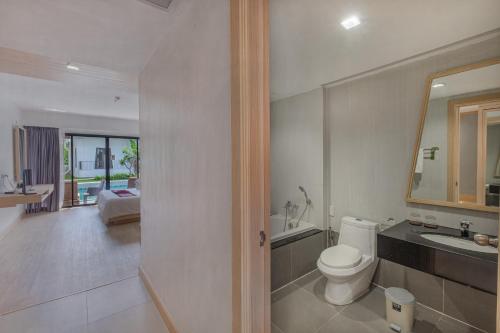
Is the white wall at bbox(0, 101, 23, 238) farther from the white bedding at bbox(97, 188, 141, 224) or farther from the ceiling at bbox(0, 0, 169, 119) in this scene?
the white bedding at bbox(97, 188, 141, 224)

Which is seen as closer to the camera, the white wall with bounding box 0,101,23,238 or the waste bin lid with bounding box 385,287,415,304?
the waste bin lid with bounding box 385,287,415,304

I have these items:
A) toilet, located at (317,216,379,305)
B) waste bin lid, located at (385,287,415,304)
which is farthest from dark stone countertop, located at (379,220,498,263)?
waste bin lid, located at (385,287,415,304)

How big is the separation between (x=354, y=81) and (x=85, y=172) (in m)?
7.34

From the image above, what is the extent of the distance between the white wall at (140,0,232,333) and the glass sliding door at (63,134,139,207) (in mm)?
5814

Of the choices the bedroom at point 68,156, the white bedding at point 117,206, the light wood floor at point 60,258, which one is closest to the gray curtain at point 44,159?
the bedroom at point 68,156

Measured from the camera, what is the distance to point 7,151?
4219 mm

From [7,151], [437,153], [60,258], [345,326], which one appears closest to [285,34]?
[437,153]

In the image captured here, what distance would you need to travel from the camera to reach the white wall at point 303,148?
2775 mm

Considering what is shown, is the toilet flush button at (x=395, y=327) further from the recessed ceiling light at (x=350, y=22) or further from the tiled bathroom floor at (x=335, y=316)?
the recessed ceiling light at (x=350, y=22)

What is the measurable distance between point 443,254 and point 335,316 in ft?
3.38

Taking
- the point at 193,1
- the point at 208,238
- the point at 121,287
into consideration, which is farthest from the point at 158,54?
the point at 121,287

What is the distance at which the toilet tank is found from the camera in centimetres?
230

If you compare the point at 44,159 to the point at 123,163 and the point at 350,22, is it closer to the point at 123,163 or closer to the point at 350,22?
the point at 123,163

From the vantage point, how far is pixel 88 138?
6.65 m
